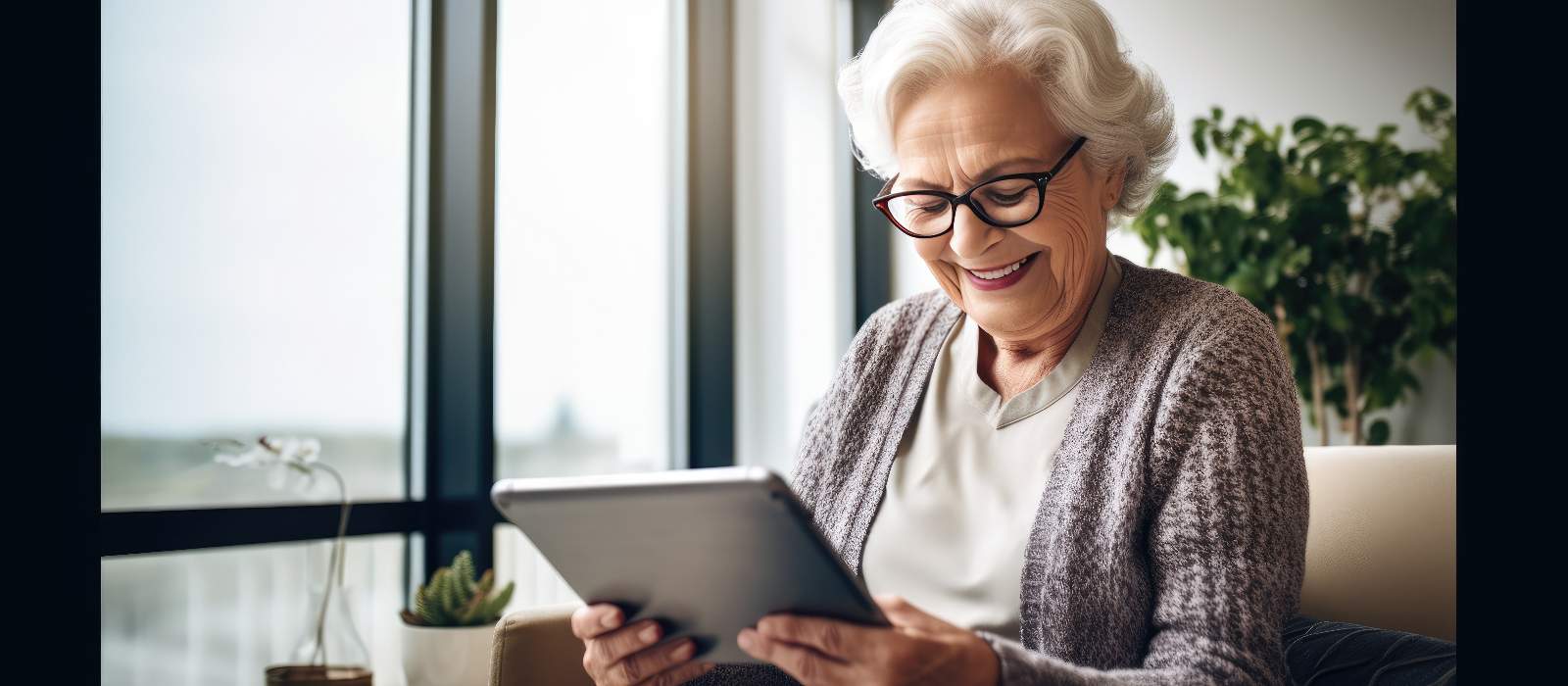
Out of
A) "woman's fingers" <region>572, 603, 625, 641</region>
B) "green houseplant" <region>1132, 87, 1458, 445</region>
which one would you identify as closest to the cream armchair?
"woman's fingers" <region>572, 603, 625, 641</region>

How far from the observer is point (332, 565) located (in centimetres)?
184

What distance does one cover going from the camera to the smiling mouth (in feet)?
3.89

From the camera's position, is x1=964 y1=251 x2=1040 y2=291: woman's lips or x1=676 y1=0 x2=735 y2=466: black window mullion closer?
x1=964 y1=251 x2=1040 y2=291: woman's lips

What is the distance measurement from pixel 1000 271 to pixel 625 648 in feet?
1.87

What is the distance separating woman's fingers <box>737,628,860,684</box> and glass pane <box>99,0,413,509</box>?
1.22m

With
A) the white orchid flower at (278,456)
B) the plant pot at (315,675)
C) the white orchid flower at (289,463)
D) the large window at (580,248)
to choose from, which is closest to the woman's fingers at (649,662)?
the plant pot at (315,675)

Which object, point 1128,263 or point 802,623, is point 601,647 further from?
point 1128,263

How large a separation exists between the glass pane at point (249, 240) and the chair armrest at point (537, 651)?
0.78 metres

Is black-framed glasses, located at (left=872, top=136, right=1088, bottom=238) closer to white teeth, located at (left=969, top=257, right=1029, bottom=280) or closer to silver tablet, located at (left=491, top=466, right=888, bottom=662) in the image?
white teeth, located at (left=969, top=257, right=1029, bottom=280)

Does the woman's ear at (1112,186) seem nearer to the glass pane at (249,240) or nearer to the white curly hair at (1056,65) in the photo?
the white curly hair at (1056,65)

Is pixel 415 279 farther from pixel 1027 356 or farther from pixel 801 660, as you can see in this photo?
pixel 801 660

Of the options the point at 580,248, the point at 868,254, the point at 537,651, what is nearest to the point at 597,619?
the point at 537,651

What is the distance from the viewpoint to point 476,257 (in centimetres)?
234

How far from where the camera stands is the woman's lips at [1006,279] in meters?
1.18
